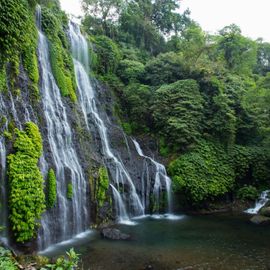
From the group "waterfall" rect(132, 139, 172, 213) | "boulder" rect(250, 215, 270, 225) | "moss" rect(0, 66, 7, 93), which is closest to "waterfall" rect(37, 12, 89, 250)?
"moss" rect(0, 66, 7, 93)

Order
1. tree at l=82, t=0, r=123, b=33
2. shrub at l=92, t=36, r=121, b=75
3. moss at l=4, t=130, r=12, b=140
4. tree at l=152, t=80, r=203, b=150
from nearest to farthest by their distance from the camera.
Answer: moss at l=4, t=130, r=12, b=140 < tree at l=152, t=80, r=203, b=150 < shrub at l=92, t=36, r=121, b=75 < tree at l=82, t=0, r=123, b=33

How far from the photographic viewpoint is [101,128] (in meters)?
19.9

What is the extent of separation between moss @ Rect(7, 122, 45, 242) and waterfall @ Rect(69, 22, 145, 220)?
5.64 metres

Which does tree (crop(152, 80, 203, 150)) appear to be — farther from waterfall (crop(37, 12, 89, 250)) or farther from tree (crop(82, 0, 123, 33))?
tree (crop(82, 0, 123, 33))

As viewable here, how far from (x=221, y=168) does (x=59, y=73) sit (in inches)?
456

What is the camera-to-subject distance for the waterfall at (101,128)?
17531mm

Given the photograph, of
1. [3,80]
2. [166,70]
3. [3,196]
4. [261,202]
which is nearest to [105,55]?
[166,70]

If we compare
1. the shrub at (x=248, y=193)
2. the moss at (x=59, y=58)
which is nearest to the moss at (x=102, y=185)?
the moss at (x=59, y=58)

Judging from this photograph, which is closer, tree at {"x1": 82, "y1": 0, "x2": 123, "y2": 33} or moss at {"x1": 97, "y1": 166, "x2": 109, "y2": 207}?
moss at {"x1": 97, "y1": 166, "x2": 109, "y2": 207}

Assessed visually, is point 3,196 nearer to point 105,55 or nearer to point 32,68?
point 32,68

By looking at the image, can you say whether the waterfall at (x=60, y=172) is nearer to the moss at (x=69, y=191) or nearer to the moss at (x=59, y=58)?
the moss at (x=69, y=191)

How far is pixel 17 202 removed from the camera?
36.7 feet

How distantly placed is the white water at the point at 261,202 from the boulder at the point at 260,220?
7.96 feet

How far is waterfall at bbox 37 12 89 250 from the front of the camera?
13.1m
